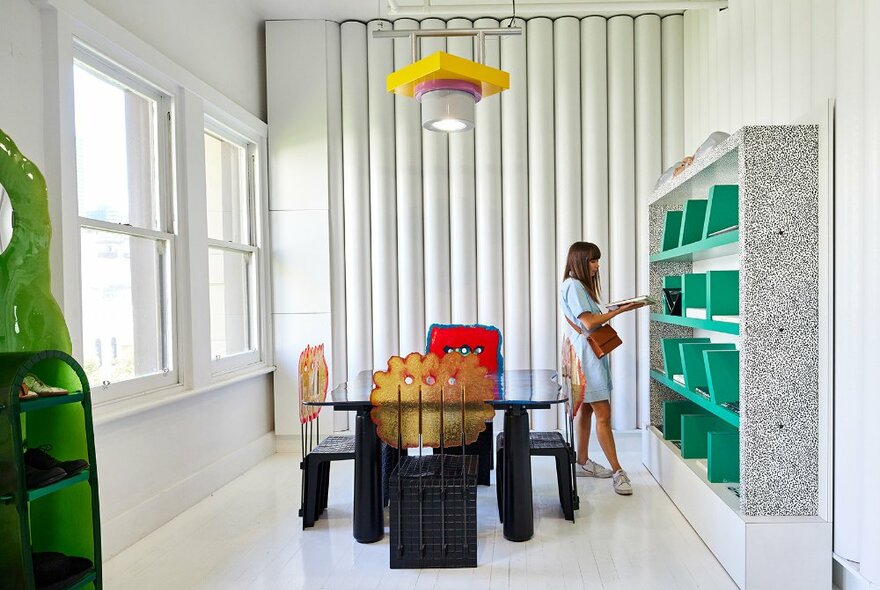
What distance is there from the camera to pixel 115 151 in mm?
3598

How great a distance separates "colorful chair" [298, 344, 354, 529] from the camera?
3.42m

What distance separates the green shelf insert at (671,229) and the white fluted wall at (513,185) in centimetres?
84

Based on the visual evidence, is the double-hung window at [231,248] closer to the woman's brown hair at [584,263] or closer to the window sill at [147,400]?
the window sill at [147,400]

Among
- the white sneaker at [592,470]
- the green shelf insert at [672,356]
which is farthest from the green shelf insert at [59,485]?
the green shelf insert at [672,356]

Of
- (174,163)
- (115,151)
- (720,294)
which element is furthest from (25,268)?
(720,294)

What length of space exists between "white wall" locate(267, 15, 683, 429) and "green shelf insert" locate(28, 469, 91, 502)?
314 centimetres

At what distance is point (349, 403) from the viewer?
129 inches

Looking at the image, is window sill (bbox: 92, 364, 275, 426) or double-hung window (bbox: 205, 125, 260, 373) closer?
window sill (bbox: 92, 364, 275, 426)

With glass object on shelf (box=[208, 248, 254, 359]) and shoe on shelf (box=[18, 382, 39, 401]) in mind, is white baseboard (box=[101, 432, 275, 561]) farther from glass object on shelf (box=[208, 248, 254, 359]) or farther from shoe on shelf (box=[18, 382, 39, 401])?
shoe on shelf (box=[18, 382, 39, 401])

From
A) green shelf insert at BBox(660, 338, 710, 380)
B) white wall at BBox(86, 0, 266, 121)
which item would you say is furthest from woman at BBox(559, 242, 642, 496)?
white wall at BBox(86, 0, 266, 121)

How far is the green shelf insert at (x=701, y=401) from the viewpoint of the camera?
3.08 m

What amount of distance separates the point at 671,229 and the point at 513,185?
139 centimetres

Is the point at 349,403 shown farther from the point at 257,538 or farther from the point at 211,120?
the point at 211,120

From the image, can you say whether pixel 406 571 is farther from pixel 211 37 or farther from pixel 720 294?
pixel 211 37
